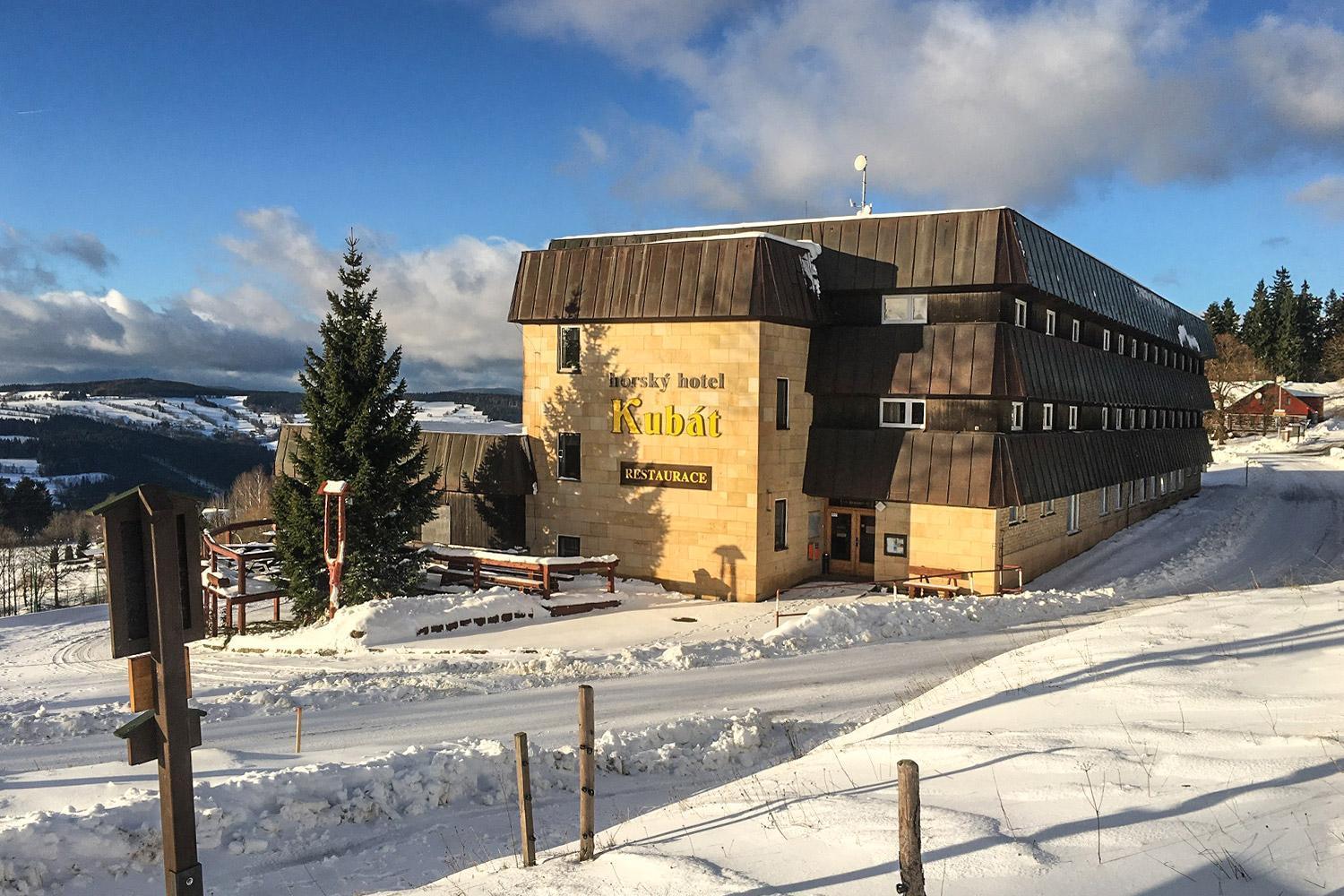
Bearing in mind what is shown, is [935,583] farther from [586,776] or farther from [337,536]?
[586,776]

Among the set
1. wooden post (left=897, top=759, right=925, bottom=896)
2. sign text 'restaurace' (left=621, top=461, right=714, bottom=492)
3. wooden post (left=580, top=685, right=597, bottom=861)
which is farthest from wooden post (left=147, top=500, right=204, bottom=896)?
sign text 'restaurace' (left=621, top=461, right=714, bottom=492)

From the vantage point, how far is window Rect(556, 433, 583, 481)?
28.0 metres

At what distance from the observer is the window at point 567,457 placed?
1102 inches

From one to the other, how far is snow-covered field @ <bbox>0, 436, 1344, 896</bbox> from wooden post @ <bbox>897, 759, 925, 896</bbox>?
760 mm

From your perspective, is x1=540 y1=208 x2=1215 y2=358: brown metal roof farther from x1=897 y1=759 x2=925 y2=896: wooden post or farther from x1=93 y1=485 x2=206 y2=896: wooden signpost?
x1=93 y1=485 x2=206 y2=896: wooden signpost

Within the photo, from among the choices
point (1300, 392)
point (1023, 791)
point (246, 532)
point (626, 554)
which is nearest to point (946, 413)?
point (626, 554)

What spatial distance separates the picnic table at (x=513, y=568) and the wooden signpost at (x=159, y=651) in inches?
659

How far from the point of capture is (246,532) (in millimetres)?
58219

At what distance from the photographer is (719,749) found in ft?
40.1

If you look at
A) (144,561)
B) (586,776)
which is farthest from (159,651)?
(586,776)

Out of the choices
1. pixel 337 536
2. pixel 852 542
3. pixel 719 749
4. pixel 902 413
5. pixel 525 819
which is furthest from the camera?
pixel 852 542

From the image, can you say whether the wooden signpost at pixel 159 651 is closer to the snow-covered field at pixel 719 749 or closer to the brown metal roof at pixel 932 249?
the snow-covered field at pixel 719 749

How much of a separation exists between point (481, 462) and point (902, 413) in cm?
1414

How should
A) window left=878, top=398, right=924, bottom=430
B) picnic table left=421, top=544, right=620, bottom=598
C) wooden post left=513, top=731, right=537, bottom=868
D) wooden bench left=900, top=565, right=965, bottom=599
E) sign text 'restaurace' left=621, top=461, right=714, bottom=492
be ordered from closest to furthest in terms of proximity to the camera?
wooden post left=513, top=731, right=537, bottom=868
picnic table left=421, top=544, right=620, bottom=598
wooden bench left=900, top=565, right=965, bottom=599
sign text 'restaurace' left=621, top=461, right=714, bottom=492
window left=878, top=398, right=924, bottom=430
